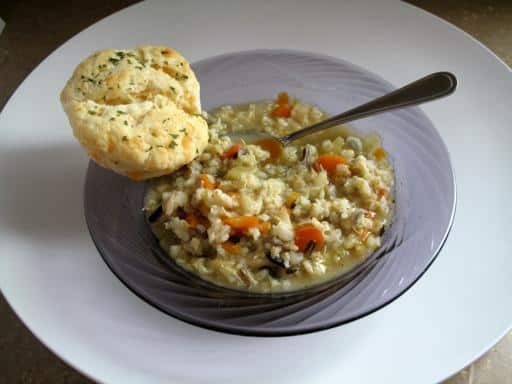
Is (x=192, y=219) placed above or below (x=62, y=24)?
above

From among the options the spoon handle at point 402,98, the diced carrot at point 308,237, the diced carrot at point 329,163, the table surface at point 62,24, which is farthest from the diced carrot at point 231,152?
the table surface at point 62,24

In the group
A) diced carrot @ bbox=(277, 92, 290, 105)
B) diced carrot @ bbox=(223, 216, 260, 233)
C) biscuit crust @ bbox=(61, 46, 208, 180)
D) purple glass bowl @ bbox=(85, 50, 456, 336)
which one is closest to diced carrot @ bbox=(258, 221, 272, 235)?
diced carrot @ bbox=(223, 216, 260, 233)

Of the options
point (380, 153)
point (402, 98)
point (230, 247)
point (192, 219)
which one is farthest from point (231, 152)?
point (402, 98)

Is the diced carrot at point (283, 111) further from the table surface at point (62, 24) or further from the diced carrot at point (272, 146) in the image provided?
the table surface at point (62, 24)

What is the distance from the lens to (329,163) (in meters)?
2.22

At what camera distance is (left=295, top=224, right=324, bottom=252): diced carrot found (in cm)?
199

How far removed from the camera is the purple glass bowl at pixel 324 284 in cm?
182

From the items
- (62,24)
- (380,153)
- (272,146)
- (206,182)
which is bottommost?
(62,24)

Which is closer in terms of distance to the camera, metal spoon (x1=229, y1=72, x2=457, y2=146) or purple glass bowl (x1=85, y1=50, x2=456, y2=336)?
purple glass bowl (x1=85, y1=50, x2=456, y2=336)

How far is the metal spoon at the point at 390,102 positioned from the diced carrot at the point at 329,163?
0.55ft

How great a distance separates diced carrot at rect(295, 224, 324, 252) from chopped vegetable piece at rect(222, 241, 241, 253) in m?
0.21

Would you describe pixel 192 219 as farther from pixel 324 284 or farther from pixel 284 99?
pixel 284 99

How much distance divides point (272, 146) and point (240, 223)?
48 cm

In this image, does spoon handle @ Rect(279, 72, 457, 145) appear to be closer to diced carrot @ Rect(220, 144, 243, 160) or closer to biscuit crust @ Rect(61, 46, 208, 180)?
diced carrot @ Rect(220, 144, 243, 160)
